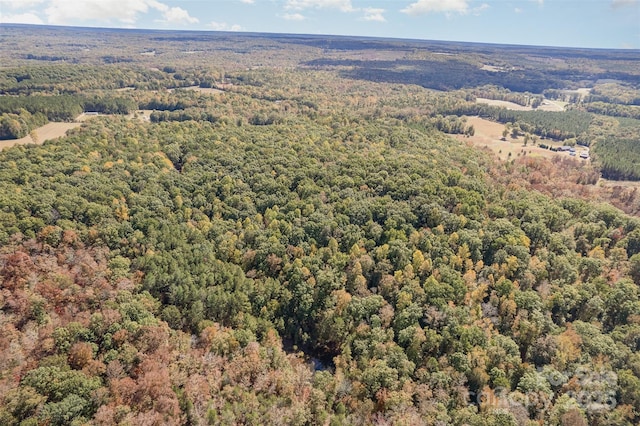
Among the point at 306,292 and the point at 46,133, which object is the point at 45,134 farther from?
the point at 306,292

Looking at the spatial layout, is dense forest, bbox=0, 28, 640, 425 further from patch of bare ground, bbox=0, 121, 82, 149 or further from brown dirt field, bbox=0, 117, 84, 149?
brown dirt field, bbox=0, 117, 84, 149

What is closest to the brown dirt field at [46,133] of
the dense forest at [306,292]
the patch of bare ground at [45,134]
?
the patch of bare ground at [45,134]

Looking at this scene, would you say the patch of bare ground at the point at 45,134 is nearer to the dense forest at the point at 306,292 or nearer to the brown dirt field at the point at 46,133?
the brown dirt field at the point at 46,133

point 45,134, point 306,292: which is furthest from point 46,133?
point 306,292

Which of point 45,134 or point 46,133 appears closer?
point 45,134

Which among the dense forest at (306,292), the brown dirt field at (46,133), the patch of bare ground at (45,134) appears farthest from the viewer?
the brown dirt field at (46,133)

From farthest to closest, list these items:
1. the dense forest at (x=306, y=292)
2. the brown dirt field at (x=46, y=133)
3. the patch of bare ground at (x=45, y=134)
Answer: the brown dirt field at (x=46, y=133) < the patch of bare ground at (x=45, y=134) < the dense forest at (x=306, y=292)

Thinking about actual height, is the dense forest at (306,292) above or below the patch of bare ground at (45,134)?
below
